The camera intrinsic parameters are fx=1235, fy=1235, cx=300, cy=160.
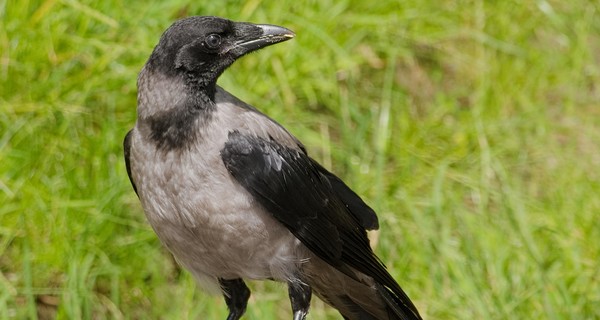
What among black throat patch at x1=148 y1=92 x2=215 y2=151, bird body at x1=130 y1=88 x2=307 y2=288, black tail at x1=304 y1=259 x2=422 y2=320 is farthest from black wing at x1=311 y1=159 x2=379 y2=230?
black throat patch at x1=148 y1=92 x2=215 y2=151

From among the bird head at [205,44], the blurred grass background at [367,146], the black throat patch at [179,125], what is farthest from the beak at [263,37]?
the blurred grass background at [367,146]

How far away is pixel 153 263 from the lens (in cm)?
578

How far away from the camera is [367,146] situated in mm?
6621

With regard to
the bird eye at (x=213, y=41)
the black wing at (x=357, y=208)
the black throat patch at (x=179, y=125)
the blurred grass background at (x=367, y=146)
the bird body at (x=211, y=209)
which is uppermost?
the bird eye at (x=213, y=41)

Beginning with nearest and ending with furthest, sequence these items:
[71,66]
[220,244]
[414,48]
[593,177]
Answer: [220,244] → [71,66] → [593,177] → [414,48]

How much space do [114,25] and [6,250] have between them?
1250 millimetres

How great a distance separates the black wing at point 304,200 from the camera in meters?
4.43

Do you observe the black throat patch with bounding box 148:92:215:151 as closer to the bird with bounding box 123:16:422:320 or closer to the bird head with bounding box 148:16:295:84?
the bird with bounding box 123:16:422:320

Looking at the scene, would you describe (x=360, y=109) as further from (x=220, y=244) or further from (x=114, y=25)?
(x=220, y=244)

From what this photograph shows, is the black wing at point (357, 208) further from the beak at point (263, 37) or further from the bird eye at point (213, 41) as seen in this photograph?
the bird eye at point (213, 41)

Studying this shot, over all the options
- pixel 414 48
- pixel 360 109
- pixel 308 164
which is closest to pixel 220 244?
pixel 308 164

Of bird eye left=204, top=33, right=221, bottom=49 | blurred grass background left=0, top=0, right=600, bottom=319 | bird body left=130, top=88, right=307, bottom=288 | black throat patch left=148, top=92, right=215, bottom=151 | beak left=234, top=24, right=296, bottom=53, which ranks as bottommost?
blurred grass background left=0, top=0, right=600, bottom=319

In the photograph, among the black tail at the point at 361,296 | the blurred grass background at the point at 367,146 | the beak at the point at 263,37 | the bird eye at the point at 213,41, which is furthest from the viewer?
the blurred grass background at the point at 367,146

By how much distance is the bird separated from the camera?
4355 mm
